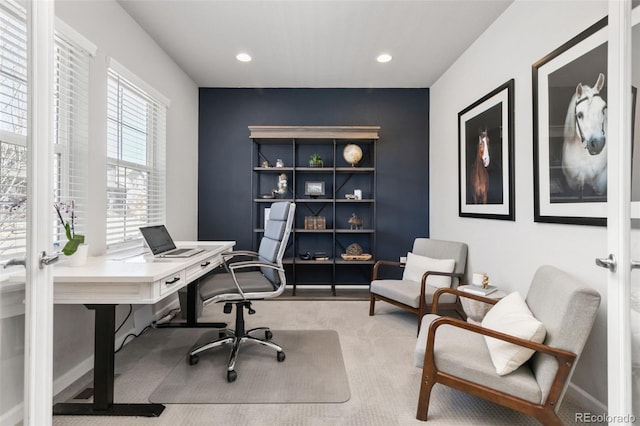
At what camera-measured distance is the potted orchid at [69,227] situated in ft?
6.00

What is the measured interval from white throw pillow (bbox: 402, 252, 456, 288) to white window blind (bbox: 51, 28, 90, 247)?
117 inches

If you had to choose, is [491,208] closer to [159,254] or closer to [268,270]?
[268,270]

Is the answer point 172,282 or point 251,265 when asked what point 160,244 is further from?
point 251,265

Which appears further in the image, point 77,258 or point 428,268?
point 428,268

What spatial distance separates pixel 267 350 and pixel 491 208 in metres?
2.29

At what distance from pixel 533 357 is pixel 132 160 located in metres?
3.28

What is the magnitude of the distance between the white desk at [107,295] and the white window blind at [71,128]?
480mm

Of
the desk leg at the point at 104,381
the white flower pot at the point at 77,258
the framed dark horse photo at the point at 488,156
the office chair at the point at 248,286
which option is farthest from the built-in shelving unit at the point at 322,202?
the desk leg at the point at 104,381

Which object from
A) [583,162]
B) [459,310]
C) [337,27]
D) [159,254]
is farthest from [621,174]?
[159,254]

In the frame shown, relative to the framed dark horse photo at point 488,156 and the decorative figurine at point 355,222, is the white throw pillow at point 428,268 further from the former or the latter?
the decorative figurine at point 355,222

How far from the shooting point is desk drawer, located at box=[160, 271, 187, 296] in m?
1.77

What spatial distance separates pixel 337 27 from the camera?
279 centimetres

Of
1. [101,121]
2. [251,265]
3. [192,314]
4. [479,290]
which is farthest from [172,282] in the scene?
[479,290]

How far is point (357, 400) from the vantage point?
1873 millimetres
